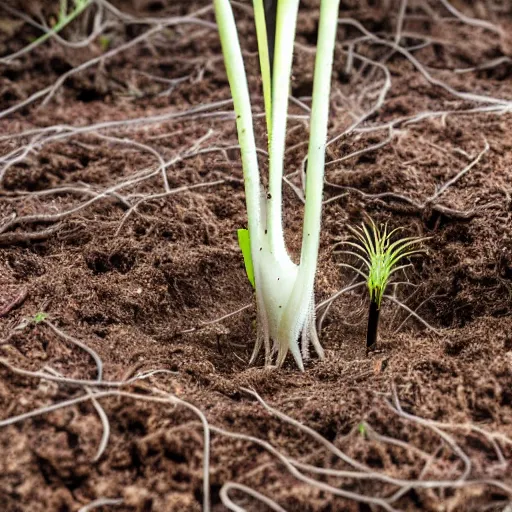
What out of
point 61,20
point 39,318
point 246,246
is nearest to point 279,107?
point 246,246

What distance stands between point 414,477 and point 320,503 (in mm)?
115

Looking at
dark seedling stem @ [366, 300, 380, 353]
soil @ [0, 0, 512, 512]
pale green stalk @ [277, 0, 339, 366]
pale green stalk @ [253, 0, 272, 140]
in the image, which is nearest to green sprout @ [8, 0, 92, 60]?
soil @ [0, 0, 512, 512]

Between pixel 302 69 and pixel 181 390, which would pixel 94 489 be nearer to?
pixel 181 390

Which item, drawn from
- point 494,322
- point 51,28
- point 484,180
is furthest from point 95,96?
point 494,322

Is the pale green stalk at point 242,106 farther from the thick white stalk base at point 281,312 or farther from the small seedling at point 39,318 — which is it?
A: the small seedling at point 39,318

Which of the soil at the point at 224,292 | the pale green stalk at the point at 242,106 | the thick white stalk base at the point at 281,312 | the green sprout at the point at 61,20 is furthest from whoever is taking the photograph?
the green sprout at the point at 61,20

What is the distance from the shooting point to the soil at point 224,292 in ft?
2.93

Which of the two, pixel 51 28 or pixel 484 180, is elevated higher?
pixel 51 28

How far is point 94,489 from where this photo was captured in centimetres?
88

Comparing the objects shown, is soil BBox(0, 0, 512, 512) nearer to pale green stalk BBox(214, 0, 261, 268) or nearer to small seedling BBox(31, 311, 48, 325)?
small seedling BBox(31, 311, 48, 325)

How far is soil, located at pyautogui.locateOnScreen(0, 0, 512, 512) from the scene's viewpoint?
2.93 ft

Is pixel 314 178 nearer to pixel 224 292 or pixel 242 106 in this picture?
pixel 242 106

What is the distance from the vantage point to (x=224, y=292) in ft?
4.16

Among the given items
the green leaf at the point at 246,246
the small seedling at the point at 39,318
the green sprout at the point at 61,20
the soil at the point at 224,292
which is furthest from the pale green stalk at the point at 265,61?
the green sprout at the point at 61,20
